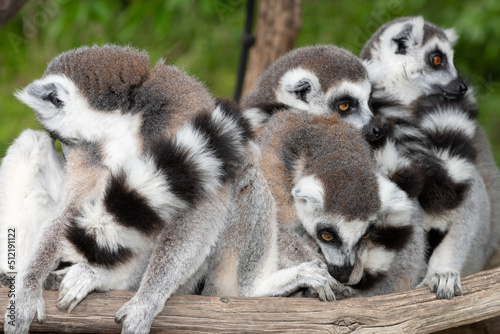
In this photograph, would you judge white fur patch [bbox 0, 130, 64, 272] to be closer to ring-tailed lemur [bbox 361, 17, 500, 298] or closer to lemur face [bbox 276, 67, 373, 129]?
lemur face [bbox 276, 67, 373, 129]

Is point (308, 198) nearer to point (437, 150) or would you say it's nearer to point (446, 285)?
point (446, 285)

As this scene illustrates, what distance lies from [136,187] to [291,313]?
3.67 ft

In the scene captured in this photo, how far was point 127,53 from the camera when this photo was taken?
3807 millimetres

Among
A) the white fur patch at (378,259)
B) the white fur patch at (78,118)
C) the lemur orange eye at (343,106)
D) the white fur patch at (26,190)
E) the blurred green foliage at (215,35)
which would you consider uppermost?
the white fur patch at (78,118)

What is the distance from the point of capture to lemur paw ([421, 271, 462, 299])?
356 cm

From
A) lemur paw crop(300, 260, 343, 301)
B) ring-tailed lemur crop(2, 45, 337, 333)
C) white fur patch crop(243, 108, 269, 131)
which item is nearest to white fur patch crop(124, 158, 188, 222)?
ring-tailed lemur crop(2, 45, 337, 333)

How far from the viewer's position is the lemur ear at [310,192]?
11.7ft

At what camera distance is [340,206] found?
3.59m

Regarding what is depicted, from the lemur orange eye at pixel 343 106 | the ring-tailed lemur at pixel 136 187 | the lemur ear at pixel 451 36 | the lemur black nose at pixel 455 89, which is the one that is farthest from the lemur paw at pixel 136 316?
the lemur ear at pixel 451 36

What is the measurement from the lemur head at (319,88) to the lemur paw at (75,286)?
1659mm

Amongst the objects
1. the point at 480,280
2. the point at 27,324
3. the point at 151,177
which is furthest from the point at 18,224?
the point at 480,280

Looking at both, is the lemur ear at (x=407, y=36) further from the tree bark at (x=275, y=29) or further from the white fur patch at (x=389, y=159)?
the white fur patch at (x=389, y=159)

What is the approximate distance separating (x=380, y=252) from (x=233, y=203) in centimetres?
101

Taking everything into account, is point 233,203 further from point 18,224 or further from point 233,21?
point 233,21
